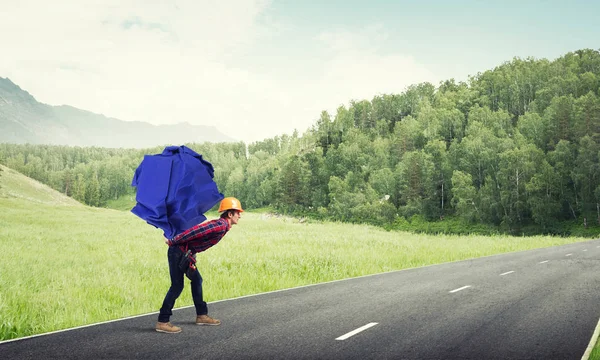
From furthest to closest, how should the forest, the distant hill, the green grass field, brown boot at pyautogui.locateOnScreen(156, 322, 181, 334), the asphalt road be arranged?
1. the distant hill
2. the forest
3. the green grass field
4. brown boot at pyautogui.locateOnScreen(156, 322, 181, 334)
5. the asphalt road

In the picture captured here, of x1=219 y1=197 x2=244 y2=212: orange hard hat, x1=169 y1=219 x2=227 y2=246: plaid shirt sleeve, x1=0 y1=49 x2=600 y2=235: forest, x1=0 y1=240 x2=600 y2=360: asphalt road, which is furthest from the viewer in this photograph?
x1=0 y1=49 x2=600 y2=235: forest

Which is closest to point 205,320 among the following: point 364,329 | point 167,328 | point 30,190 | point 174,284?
point 167,328

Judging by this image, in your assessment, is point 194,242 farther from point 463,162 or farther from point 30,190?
point 30,190

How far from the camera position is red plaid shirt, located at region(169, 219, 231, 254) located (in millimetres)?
6895

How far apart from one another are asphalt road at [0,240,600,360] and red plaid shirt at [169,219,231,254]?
54.1 inches

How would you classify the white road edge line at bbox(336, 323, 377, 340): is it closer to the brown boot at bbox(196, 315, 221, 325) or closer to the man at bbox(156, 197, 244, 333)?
the brown boot at bbox(196, 315, 221, 325)

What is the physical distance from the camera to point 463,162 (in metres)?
102

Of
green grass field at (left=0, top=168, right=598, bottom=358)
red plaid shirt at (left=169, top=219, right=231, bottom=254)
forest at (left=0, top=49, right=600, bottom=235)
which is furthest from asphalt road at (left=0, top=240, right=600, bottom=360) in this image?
forest at (left=0, top=49, right=600, bottom=235)

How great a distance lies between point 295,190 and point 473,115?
5312cm

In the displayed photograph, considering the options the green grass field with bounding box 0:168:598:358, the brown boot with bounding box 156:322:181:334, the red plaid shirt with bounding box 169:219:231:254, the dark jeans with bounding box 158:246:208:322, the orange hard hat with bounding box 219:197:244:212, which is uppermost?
the orange hard hat with bounding box 219:197:244:212

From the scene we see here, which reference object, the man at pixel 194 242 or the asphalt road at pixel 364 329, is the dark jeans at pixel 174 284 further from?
the asphalt road at pixel 364 329

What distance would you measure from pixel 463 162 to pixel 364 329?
100m

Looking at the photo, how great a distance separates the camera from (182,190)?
267 inches

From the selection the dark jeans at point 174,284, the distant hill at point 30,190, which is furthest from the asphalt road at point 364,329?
the distant hill at point 30,190
